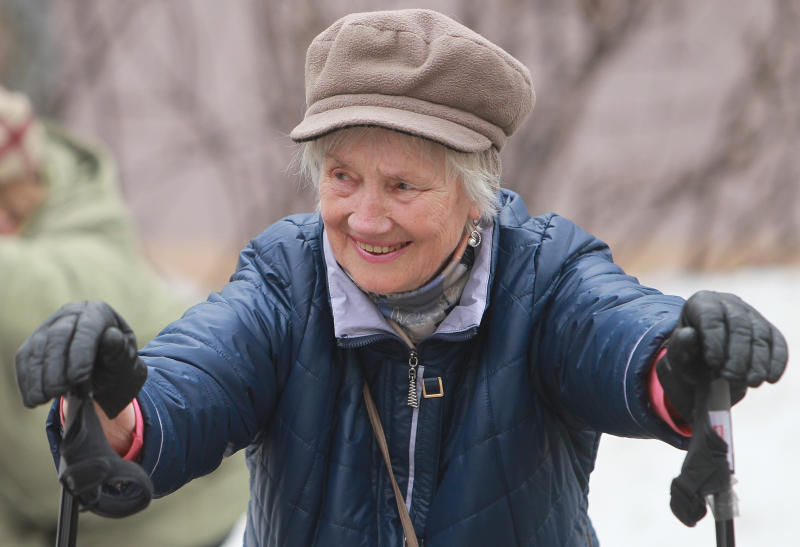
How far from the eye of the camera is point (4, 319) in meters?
3.06

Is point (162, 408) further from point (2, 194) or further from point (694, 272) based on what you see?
point (694, 272)

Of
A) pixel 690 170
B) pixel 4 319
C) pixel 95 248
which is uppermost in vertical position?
pixel 690 170

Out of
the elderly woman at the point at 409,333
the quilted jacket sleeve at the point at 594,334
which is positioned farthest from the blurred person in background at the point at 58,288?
the quilted jacket sleeve at the point at 594,334

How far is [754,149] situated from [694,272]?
2.91 feet

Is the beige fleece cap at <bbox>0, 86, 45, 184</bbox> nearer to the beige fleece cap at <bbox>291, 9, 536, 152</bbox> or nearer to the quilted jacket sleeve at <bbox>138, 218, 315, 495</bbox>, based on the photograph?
the quilted jacket sleeve at <bbox>138, 218, 315, 495</bbox>

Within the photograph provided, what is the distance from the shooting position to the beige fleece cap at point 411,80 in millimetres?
1624

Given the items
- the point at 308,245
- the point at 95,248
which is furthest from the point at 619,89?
the point at 308,245

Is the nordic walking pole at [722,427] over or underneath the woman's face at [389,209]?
underneath

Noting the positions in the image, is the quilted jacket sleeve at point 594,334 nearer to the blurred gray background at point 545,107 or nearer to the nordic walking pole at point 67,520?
the nordic walking pole at point 67,520

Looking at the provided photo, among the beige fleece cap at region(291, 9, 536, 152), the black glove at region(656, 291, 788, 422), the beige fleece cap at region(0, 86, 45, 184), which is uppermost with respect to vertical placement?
the beige fleece cap at region(0, 86, 45, 184)

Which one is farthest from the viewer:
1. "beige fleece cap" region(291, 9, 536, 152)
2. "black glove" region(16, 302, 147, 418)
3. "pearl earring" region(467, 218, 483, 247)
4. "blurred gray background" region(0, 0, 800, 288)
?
"blurred gray background" region(0, 0, 800, 288)

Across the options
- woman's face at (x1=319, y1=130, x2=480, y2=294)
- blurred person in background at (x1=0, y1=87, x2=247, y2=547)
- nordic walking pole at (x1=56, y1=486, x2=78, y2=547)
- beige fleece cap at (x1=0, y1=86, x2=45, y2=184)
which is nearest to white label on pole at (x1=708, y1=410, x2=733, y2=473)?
woman's face at (x1=319, y1=130, x2=480, y2=294)

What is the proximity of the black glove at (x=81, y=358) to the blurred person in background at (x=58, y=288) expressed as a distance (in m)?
1.86

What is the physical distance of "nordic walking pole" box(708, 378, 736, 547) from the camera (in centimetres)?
135
